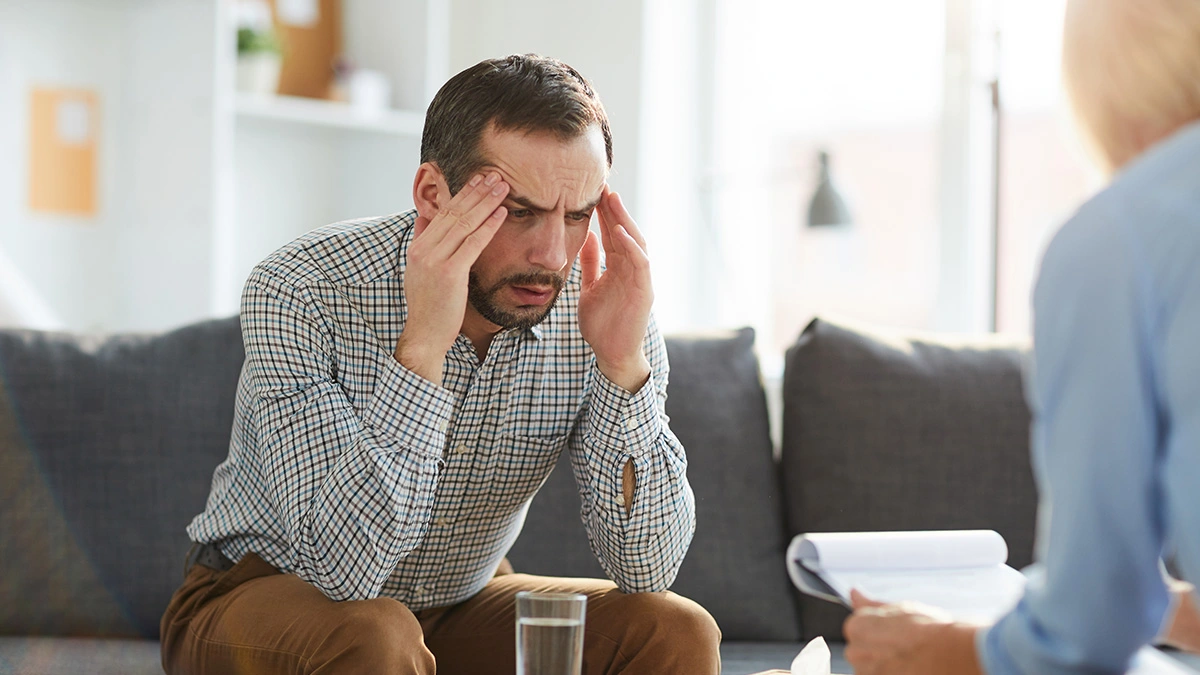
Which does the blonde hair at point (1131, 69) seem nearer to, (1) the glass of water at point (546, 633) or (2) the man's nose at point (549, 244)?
(1) the glass of water at point (546, 633)

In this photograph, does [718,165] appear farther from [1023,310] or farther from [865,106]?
[1023,310]

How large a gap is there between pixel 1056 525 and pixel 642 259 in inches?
31.7

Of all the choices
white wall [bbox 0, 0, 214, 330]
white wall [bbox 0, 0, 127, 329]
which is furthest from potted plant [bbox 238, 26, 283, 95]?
white wall [bbox 0, 0, 127, 329]

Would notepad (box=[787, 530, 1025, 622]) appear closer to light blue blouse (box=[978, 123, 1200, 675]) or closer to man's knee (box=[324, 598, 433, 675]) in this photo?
light blue blouse (box=[978, 123, 1200, 675])

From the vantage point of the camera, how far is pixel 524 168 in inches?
55.6

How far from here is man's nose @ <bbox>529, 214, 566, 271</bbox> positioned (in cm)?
142

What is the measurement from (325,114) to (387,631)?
2.15 m

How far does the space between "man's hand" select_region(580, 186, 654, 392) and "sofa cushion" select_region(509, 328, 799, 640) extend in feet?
1.73

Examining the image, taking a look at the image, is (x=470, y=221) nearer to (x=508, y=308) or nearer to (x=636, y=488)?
(x=508, y=308)

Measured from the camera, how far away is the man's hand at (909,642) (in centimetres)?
83

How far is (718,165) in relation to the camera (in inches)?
134

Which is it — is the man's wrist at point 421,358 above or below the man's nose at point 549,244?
below

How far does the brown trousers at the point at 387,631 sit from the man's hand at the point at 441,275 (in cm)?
28

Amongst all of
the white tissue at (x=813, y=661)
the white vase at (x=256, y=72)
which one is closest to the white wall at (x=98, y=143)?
the white vase at (x=256, y=72)
